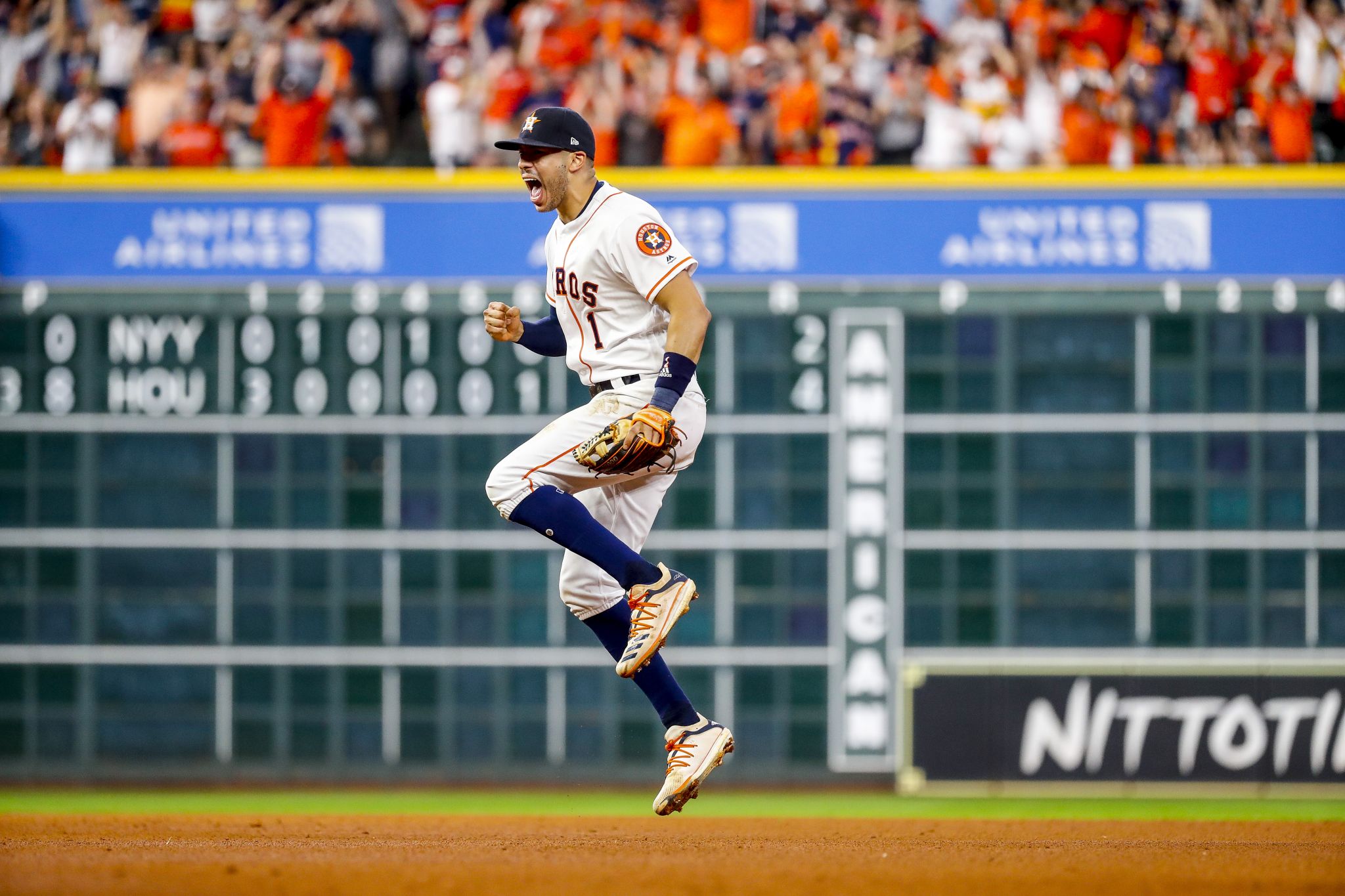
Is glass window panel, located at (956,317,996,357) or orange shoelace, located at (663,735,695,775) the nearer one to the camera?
orange shoelace, located at (663,735,695,775)

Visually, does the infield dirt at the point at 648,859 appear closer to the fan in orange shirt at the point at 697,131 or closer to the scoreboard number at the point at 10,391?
the scoreboard number at the point at 10,391

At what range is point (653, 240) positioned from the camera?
19.9 feet

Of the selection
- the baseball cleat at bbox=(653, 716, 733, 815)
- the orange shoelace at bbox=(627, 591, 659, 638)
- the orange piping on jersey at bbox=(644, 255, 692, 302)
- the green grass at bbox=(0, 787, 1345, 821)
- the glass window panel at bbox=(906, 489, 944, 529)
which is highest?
the orange piping on jersey at bbox=(644, 255, 692, 302)

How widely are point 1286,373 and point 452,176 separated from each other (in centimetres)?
537

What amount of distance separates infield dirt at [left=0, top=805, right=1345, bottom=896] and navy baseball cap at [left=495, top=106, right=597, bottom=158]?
251 centimetres

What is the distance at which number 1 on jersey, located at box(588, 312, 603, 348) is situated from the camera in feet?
20.7

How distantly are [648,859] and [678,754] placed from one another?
1.56 ft

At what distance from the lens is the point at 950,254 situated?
11273mm

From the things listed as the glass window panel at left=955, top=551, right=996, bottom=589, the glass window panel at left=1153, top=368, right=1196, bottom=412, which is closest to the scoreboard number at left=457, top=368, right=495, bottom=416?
the glass window panel at left=955, top=551, right=996, bottom=589

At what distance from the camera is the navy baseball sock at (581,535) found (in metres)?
6.04

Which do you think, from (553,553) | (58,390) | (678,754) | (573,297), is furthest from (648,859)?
(58,390)

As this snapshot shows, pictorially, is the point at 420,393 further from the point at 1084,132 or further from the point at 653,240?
the point at 653,240

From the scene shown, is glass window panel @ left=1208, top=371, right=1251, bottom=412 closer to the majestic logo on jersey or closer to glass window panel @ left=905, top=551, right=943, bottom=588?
glass window panel @ left=905, top=551, right=943, bottom=588

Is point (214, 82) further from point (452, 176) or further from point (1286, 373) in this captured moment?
point (1286, 373)
